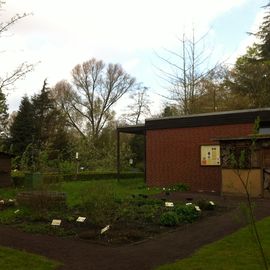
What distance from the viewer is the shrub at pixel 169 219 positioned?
12.2m

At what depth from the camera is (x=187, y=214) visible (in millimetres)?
13078

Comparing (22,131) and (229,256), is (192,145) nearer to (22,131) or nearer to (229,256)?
(229,256)

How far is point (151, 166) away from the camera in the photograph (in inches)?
1011

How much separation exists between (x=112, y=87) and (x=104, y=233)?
48578mm

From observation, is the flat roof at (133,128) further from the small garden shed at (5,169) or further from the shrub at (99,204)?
the shrub at (99,204)

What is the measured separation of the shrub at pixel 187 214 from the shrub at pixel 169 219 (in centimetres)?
33

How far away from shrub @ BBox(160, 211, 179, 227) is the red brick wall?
10406 millimetres

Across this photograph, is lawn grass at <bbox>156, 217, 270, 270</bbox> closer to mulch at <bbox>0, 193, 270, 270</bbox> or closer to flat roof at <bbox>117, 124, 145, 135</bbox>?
mulch at <bbox>0, 193, 270, 270</bbox>

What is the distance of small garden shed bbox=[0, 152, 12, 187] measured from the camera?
2442 centimetres

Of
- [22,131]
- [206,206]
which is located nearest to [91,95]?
[22,131]

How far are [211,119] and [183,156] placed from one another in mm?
2484

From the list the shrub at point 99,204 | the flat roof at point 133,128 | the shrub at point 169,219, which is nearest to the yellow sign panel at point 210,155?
the flat roof at point 133,128

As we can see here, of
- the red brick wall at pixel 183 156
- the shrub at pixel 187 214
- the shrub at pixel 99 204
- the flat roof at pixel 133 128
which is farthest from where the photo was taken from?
the flat roof at pixel 133 128

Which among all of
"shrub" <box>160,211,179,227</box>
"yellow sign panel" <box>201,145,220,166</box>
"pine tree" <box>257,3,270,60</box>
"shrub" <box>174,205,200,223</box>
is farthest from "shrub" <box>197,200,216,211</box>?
"pine tree" <box>257,3,270,60</box>
